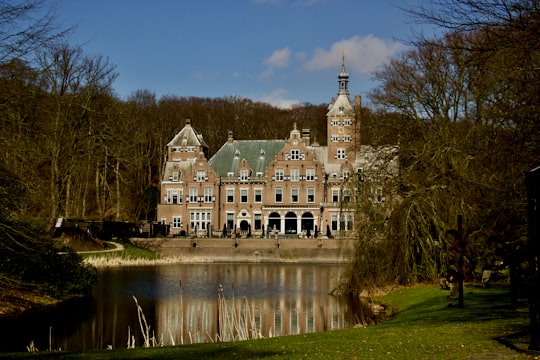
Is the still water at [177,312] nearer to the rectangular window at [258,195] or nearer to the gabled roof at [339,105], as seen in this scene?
→ the rectangular window at [258,195]

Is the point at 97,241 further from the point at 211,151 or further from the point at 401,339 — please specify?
the point at 401,339

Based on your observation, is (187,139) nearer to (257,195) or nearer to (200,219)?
(200,219)

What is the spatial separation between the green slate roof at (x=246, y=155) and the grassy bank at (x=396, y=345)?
42.4 meters

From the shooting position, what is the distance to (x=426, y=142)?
2314 centimetres

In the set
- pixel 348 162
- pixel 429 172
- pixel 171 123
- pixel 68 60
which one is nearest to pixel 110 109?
pixel 68 60

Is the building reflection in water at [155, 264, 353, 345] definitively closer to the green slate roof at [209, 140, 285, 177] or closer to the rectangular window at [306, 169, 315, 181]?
the rectangular window at [306, 169, 315, 181]

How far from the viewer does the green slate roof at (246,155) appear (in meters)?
54.7

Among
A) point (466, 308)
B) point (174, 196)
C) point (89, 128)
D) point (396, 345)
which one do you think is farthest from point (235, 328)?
point (174, 196)

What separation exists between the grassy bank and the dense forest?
209cm

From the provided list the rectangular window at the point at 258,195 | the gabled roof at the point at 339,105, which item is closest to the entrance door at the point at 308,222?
the rectangular window at the point at 258,195

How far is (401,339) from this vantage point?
961cm

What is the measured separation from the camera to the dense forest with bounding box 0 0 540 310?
11.6 metres

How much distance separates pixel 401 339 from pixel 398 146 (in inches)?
633

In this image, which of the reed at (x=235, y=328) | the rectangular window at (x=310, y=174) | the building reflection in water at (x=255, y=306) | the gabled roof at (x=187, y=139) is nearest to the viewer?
the reed at (x=235, y=328)
